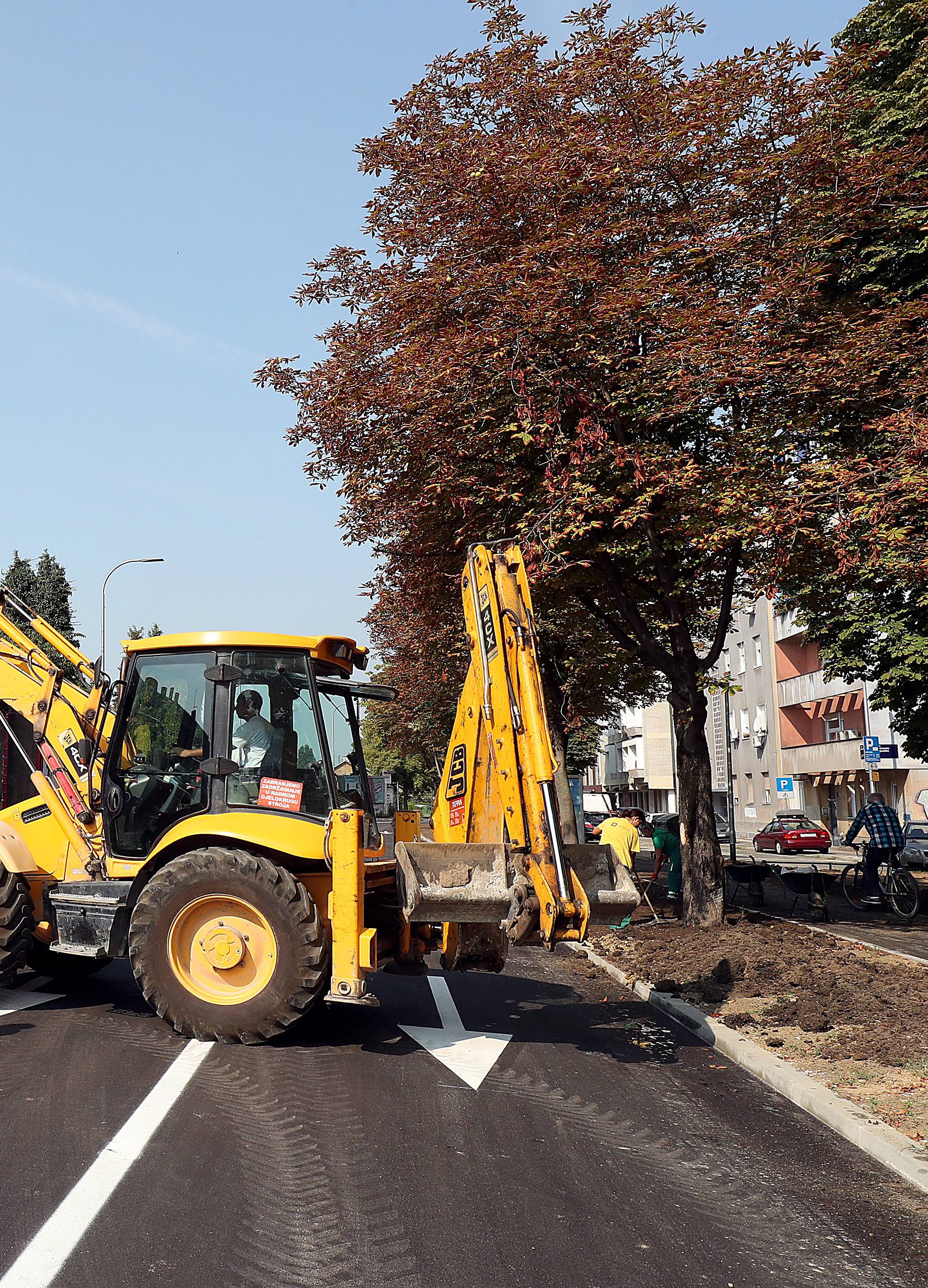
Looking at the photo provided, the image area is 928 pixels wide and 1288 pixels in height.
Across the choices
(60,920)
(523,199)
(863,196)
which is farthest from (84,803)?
(863,196)

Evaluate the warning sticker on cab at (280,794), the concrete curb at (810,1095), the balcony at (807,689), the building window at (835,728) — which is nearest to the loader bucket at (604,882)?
the concrete curb at (810,1095)

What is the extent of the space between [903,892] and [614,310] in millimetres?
10731

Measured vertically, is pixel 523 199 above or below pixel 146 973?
above

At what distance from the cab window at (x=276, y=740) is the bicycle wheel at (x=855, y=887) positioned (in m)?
13.0

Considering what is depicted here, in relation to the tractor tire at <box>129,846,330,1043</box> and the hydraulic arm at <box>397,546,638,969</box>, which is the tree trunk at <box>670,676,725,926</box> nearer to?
the hydraulic arm at <box>397,546,638,969</box>

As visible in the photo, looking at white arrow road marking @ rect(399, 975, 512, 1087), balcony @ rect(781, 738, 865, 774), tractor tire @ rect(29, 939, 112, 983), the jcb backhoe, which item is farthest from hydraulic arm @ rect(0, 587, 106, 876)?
balcony @ rect(781, 738, 865, 774)

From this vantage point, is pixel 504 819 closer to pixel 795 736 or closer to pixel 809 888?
pixel 809 888

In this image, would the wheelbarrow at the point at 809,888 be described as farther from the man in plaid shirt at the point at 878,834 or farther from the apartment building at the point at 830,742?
the apartment building at the point at 830,742

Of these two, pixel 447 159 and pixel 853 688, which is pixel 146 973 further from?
pixel 853 688

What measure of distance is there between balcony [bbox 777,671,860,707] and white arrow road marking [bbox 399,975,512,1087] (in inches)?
1563

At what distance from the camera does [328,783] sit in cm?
842

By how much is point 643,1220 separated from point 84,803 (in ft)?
20.2

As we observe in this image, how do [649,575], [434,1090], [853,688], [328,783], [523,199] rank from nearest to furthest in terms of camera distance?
[434,1090] < [328,783] < [523,199] < [649,575] < [853,688]

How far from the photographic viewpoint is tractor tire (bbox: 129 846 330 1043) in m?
7.52
